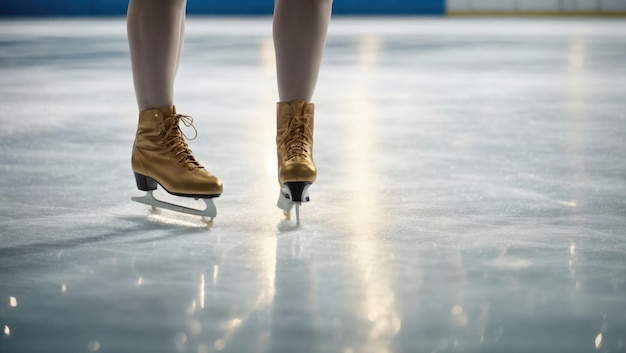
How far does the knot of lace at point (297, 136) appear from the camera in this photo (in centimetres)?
166

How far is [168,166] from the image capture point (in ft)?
5.45

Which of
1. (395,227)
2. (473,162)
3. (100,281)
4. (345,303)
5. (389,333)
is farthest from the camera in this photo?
(473,162)

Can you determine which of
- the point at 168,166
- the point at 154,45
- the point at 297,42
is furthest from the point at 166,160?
the point at 297,42

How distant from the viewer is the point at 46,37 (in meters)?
7.72

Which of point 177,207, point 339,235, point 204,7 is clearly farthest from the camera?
point 204,7

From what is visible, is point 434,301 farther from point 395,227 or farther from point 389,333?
point 395,227

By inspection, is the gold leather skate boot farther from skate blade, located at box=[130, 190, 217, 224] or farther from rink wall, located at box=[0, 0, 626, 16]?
rink wall, located at box=[0, 0, 626, 16]

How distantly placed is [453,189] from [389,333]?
2.93ft

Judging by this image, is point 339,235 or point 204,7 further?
point 204,7

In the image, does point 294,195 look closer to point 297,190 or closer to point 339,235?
point 297,190

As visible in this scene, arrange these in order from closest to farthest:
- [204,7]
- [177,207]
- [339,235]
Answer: [339,235] → [177,207] → [204,7]

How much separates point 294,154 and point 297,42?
0.20 metres

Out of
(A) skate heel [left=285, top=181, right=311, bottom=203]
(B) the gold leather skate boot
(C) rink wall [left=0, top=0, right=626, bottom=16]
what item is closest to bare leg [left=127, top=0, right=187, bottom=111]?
(B) the gold leather skate boot

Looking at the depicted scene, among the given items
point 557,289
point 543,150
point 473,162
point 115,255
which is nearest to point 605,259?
point 557,289
